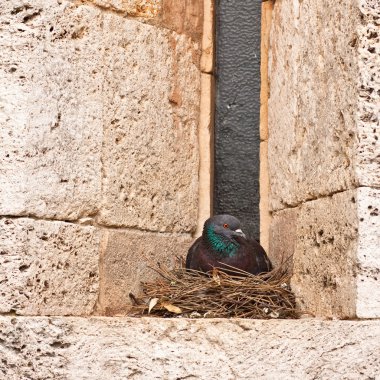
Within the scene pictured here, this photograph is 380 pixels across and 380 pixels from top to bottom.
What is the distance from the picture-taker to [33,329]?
10.8 feet

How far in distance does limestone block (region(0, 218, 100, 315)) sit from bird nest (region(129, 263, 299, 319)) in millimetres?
323

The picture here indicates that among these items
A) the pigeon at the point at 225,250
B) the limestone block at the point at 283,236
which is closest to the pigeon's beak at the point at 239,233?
the pigeon at the point at 225,250

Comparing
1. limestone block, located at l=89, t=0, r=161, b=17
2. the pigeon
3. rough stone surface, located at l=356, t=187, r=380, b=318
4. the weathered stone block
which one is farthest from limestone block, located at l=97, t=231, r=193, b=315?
rough stone surface, located at l=356, t=187, r=380, b=318

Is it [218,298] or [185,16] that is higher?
[185,16]

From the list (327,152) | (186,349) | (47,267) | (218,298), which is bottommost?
(186,349)

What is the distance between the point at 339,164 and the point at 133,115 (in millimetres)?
869

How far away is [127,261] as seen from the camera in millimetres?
3953

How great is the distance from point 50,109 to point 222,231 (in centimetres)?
94

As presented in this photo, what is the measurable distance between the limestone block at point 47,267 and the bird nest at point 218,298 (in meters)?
0.32

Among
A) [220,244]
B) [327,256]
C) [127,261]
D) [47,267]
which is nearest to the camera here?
[47,267]

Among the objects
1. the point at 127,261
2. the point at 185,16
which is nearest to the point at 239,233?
the point at 127,261

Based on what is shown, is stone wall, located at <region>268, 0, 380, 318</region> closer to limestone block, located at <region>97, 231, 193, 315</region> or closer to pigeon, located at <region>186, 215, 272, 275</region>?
pigeon, located at <region>186, 215, 272, 275</region>

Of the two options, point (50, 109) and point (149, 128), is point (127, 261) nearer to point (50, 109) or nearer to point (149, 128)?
point (149, 128)

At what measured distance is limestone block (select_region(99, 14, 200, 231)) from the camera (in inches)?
152
